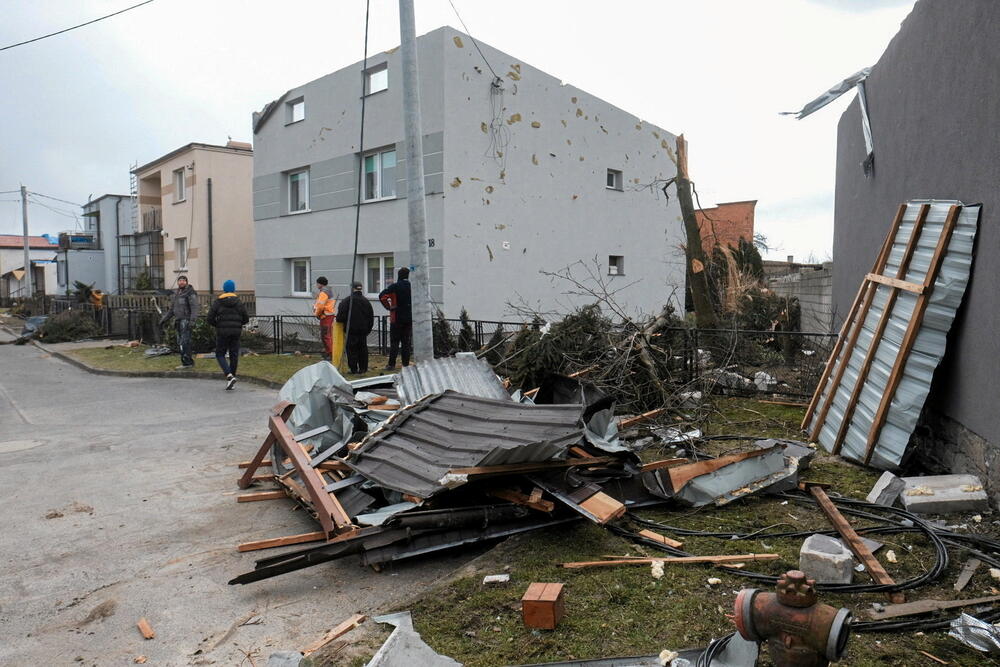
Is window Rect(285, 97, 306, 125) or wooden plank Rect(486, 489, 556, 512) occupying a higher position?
window Rect(285, 97, 306, 125)

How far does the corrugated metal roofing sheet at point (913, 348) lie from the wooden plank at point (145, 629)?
560 cm

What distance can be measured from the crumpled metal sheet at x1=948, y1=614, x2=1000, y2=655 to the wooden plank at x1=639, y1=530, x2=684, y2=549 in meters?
1.56

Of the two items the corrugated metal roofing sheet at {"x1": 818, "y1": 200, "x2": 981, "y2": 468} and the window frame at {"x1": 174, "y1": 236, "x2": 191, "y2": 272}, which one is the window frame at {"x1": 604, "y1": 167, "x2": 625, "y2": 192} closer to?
the corrugated metal roofing sheet at {"x1": 818, "y1": 200, "x2": 981, "y2": 468}

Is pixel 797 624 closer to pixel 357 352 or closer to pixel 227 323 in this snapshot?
pixel 357 352

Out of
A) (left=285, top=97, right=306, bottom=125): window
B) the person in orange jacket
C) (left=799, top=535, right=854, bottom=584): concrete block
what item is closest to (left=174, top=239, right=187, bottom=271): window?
(left=285, top=97, right=306, bottom=125): window

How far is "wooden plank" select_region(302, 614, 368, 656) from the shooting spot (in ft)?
10.8

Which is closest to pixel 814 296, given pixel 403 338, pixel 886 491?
pixel 403 338

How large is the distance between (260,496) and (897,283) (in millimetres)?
6078

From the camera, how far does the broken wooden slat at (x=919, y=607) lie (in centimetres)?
338

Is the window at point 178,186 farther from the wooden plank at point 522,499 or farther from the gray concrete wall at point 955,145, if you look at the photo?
the wooden plank at point 522,499

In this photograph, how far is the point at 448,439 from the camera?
201 inches

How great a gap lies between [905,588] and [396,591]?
111 inches

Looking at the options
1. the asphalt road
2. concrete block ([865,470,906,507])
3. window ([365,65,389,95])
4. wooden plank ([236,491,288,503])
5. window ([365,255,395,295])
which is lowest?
the asphalt road

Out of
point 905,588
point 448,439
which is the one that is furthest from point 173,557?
point 905,588
